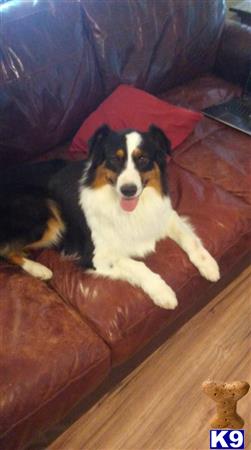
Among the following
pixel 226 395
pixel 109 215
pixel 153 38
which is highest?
pixel 153 38

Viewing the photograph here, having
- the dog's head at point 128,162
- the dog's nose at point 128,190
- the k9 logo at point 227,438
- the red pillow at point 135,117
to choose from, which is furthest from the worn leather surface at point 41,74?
the k9 logo at point 227,438

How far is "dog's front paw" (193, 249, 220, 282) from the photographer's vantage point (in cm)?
163

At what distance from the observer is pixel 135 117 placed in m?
2.09

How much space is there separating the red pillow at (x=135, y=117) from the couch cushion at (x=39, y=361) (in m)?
1.01

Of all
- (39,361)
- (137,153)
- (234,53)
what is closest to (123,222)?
(137,153)

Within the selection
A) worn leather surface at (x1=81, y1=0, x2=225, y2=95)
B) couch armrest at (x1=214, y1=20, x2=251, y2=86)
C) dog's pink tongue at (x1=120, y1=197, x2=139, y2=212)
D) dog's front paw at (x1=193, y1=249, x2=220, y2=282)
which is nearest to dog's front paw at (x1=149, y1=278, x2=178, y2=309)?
dog's front paw at (x1=193, y1=249, x2=220, y2=282)

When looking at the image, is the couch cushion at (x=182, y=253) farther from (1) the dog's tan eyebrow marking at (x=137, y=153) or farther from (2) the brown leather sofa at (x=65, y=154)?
(1) the dog's tan eyebrow marking at (x=137, y=153)

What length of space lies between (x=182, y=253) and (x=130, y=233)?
0.25 metres

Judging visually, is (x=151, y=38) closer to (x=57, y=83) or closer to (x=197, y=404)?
(x=57, y=83)

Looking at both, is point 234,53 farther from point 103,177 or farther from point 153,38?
A: point 103,177

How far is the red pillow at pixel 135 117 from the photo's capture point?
2.08m

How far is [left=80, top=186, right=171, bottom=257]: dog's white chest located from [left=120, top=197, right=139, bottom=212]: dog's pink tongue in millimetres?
22

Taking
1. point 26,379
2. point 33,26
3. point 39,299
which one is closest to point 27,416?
point 26,379

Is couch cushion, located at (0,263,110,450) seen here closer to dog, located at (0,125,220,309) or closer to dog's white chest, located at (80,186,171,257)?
dog, located at (0,125,220,309)
